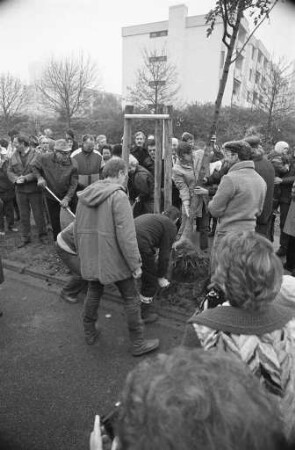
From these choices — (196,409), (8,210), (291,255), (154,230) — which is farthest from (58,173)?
(196,409)

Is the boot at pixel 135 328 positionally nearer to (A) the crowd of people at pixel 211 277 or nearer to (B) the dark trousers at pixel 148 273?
(A) the crowd of people at pixel 211 277

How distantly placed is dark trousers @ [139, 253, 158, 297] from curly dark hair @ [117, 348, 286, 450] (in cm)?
254

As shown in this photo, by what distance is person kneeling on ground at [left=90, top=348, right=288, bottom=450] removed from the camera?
2.15 ft

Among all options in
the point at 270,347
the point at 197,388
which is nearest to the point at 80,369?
the point at 270,347

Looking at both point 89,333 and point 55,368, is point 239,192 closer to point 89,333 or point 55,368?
point 89,333

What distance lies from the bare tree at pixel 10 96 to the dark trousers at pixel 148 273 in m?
25.7

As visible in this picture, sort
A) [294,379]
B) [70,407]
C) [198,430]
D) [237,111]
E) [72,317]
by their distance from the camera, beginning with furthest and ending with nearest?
[237,111] < [72,317] < [70,407] < [294,379] < [198,430]

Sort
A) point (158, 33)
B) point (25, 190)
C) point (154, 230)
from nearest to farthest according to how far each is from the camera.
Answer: point (154, 230)
point (25, 190)
point (158, 33)

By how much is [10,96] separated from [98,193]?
27986 mm

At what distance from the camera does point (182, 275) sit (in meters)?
4.26

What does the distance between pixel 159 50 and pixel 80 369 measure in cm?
3869

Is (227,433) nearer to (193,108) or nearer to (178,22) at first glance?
(193,108)

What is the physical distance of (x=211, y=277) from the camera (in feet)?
5.40

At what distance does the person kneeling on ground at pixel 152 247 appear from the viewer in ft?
10.8
